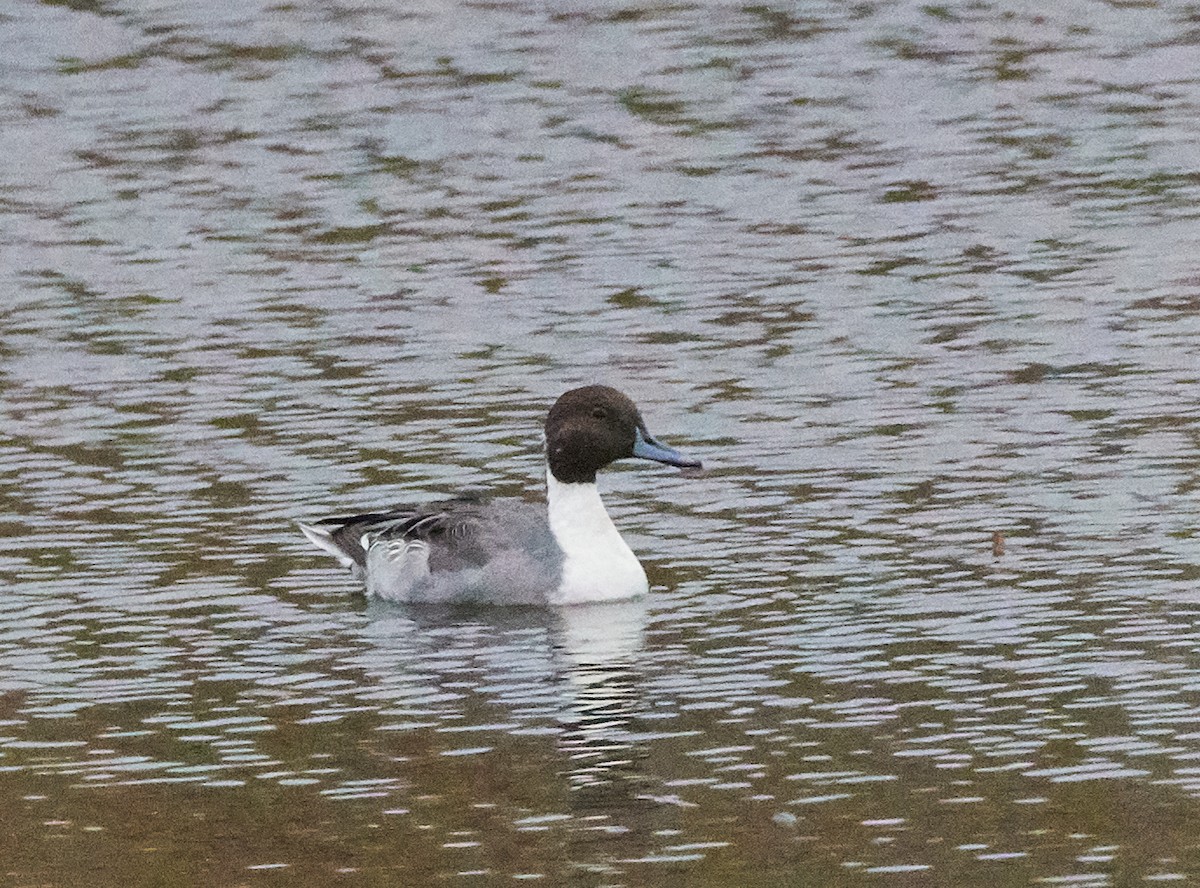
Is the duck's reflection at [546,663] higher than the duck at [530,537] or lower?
lower

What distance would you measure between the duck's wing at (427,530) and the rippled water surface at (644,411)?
292 millimetres

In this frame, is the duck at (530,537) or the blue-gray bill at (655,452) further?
the blue-gray bill at (655,452)

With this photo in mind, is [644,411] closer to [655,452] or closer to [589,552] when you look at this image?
[655,452]

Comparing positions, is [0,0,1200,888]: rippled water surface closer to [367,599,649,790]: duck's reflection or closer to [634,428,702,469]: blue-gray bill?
[367,599,649,790]: duck's reflection

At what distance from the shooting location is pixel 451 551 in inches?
601

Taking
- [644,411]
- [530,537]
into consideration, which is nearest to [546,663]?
[530,537]

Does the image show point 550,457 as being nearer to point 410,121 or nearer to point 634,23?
point 410,121

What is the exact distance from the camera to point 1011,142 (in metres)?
25.3

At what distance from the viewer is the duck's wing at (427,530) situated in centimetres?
1524

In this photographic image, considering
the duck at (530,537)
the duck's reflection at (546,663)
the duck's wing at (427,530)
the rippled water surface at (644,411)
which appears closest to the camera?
the rippled water surface at (644,411)

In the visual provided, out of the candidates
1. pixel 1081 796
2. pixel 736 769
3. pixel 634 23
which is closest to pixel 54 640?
pixel 736 769

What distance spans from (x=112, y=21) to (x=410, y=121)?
16.5ft

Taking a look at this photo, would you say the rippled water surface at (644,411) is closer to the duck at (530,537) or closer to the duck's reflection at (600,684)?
the duck's reflection at (600,684)

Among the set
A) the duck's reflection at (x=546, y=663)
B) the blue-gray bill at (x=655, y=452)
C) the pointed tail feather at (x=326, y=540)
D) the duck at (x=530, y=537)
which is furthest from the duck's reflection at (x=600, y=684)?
the pointed tail feather at (x=326, y=540)
